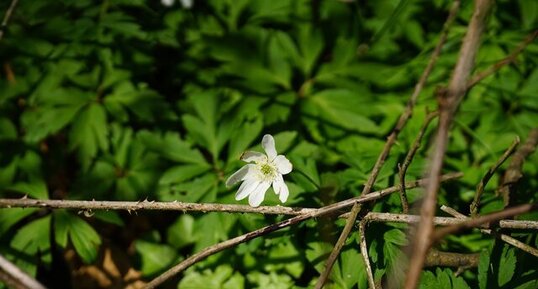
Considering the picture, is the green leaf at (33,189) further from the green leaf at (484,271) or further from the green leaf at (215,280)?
the green leaf at (484,271)

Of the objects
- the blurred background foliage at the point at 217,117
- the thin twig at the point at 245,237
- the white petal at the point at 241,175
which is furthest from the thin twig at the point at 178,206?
the blurred background foliage at the point at 217,117

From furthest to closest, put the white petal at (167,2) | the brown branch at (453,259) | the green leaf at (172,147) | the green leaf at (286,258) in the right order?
the white petal at (167,2)
the green leaf at (172,147)
the green leaf at (286,258)
the brown branch at (453,259)

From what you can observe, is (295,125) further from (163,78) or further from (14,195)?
(14,195)

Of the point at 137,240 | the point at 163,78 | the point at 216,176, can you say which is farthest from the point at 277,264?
the point at 163,78

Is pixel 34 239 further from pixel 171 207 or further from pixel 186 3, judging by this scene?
pixel 186 3

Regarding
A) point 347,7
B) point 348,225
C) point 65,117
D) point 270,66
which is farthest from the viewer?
point 347,7

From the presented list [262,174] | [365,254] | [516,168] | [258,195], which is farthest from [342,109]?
[365,254]

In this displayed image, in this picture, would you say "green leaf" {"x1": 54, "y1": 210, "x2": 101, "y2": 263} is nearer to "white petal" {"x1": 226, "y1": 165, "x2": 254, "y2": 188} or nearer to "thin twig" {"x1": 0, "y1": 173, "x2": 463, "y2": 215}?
"thin twig" {"x1": 0, "y1": 173, "x2": 463, "y2": 215}
